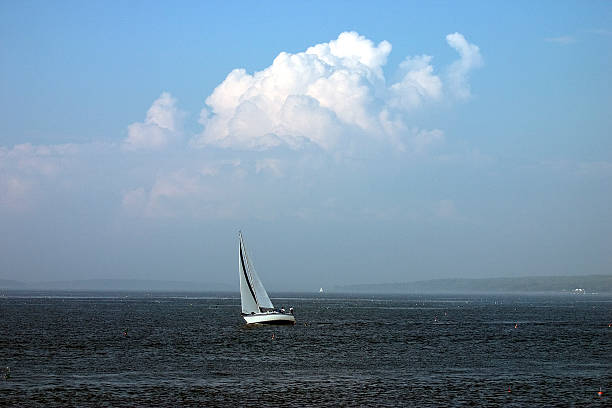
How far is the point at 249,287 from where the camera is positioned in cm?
11794

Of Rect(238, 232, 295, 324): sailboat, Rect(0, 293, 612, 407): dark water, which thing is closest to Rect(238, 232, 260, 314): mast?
Rect(238, 232, 295, 324): sailboat

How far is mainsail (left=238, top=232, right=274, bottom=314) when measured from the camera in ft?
381

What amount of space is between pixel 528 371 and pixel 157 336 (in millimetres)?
55791

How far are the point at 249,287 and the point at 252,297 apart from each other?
3.02m

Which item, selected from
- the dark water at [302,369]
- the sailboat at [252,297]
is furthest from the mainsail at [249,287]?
the dark water at [302,369]

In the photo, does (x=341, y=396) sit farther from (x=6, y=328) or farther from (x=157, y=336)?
(x=6, y=328)

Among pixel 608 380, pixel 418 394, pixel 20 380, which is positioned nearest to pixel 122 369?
pixel 20 380

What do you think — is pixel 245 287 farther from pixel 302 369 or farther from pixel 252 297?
pixel 302 369

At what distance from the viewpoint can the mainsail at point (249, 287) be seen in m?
116

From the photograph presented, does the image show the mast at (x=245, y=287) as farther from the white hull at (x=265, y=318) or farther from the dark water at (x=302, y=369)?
the dark water at (x=302, y=369)

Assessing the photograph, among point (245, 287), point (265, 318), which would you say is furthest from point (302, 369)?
point (265, 318)

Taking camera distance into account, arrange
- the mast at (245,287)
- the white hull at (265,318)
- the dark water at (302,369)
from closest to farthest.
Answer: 1. the dark water at (302,369)
2. the mast at (245,287)
3. the white hull at (265,318)

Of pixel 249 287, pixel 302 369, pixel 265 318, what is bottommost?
pixel 302 369

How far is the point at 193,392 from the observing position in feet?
173
